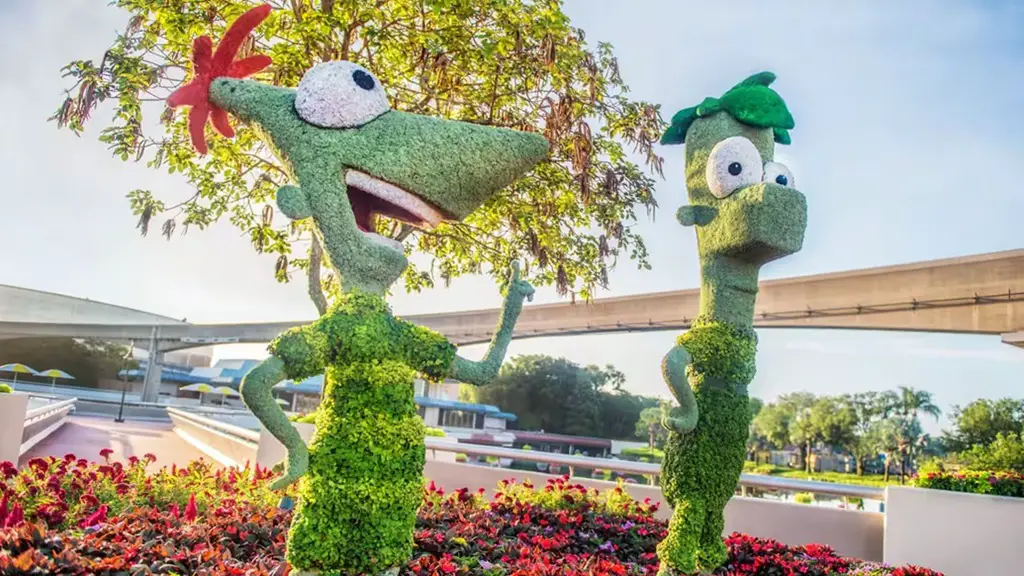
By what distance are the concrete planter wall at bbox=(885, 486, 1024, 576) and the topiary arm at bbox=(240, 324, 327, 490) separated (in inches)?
226

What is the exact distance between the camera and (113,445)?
14.9m

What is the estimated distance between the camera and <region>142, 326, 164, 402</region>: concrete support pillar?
41594mm

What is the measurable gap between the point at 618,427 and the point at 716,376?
38058mm

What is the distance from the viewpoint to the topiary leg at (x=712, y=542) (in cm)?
481

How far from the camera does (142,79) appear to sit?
267 inches

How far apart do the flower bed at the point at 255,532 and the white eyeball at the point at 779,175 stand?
2.88 meters

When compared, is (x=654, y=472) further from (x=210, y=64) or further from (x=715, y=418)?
(x=210, y=64)

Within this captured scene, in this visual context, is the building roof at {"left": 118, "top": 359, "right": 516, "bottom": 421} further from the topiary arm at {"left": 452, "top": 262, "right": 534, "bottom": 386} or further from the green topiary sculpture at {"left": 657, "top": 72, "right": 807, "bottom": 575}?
the topiary arm at {"left": 452, "top": 262, "right": 534, "bottom": 386}

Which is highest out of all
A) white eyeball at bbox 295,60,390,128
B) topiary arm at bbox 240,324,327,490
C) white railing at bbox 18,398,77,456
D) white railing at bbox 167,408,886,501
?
white eyeball at bbox 295,60,390,128

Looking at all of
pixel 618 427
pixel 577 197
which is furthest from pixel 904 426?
pixel 577 197

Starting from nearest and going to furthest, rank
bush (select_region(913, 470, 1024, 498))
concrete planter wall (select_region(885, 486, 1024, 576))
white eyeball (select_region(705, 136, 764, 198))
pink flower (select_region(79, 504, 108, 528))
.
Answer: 1. pink flower (select_region(79, 504, 108, 528))
2. white eyeball (select_region(705, 136, 764, 198))
3. concrete planter wall (select_region(885, 486, 1024, 576))
4. bush (select_region(913, 470, 1024, 498))

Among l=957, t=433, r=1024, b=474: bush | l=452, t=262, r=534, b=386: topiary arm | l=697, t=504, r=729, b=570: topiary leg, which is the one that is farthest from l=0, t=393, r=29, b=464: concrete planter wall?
l=957, t=433, r=1024, b=474: bush

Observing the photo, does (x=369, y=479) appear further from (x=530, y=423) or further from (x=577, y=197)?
(x=530, y=423)

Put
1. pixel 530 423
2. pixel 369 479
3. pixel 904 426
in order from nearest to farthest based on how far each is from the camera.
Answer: pixel 369 479
pixel 904 426
pixel 530 423
